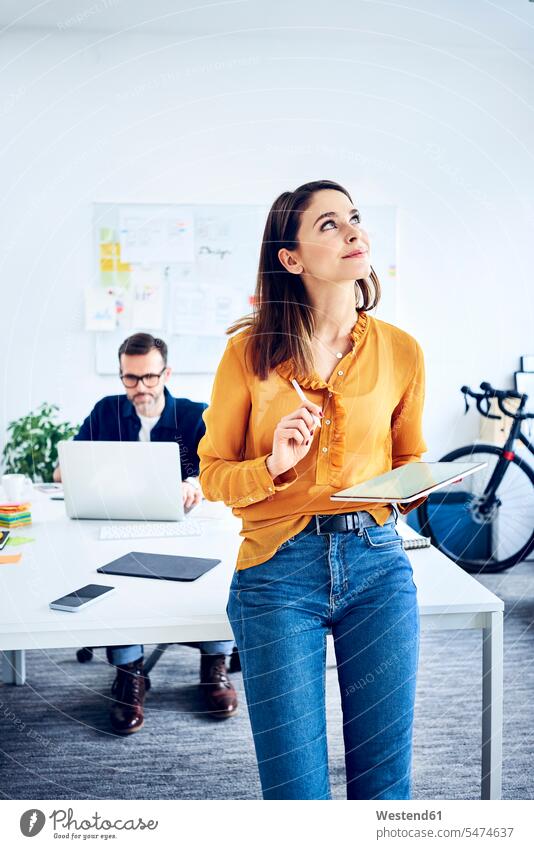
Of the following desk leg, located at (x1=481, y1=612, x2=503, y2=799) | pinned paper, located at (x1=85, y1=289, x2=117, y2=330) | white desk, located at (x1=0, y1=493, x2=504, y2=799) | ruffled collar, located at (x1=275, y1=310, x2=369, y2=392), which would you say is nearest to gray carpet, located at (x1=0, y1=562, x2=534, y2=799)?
desk leg, located at (x1=481, y1=612, x2=503, y2=799)

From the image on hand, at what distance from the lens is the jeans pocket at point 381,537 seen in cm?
110

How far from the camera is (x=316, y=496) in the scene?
3.63 feet

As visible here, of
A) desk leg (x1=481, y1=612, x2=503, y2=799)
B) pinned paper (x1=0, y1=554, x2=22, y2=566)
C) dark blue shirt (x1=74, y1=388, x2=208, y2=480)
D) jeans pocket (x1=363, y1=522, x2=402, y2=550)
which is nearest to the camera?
jeans pocket (x1=363, y1=522, x2=402, y2=550)

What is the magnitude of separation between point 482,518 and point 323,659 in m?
2.18

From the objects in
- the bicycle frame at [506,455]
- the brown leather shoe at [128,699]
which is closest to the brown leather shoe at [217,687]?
the brown leather shoe at [128,699]

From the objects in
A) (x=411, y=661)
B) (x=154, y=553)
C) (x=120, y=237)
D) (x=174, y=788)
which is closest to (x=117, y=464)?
(x=154, y=553)

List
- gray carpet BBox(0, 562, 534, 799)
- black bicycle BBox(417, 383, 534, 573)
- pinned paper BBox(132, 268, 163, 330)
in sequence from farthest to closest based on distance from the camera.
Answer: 1. pinned paper BBox(132, 268, 163, 330)
2. black bicycle BBox(417, 383, 534, 573)
3. gray carpet BBox(0, 562, 534, 799)

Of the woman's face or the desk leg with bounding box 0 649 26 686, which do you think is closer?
the woman's face

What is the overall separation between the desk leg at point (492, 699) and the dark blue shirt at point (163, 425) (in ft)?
3.55

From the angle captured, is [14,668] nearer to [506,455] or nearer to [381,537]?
[381,537]

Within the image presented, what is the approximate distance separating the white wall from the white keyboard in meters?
1.52

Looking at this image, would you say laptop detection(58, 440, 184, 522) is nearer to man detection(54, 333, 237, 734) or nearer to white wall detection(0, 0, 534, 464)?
man detection(54, 333, 237, 734)

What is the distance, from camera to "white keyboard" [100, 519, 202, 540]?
165cm
